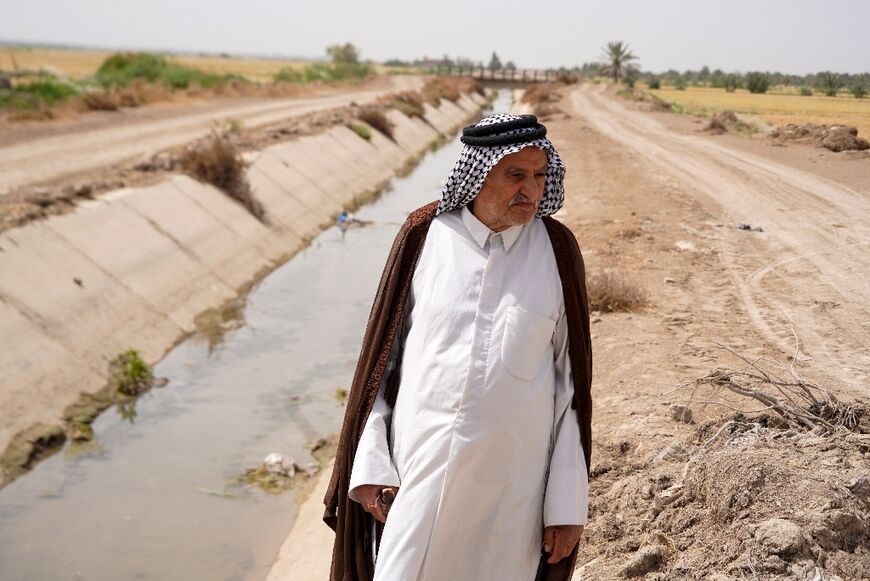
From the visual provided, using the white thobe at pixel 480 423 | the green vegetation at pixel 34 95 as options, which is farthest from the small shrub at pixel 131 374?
the green vegetation at pixel 34 95

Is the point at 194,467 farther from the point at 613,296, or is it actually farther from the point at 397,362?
the point at 397,362

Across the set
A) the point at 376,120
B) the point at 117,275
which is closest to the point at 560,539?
the point at 117,275

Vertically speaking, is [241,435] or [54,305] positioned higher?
[54,305]

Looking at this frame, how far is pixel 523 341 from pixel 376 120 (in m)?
24.1

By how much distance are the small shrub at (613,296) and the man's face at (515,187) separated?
4.53 metres

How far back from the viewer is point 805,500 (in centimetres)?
328

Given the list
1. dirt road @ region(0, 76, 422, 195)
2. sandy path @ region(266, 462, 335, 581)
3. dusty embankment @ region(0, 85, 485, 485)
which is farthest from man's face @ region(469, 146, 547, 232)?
dirt road @ region(0, 76, 422, 195)

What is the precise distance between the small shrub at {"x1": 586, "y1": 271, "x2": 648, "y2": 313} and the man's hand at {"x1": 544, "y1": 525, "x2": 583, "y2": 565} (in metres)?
4.53

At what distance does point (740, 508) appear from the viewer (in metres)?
3.44

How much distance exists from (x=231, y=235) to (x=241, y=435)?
5.79m

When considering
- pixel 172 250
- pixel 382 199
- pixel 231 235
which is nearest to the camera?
pixel 172 250

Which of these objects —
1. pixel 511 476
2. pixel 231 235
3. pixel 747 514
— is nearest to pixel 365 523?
pixel 511 476

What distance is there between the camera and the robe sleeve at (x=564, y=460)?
2.38 m

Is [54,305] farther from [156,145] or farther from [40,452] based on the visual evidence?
[156,145]
